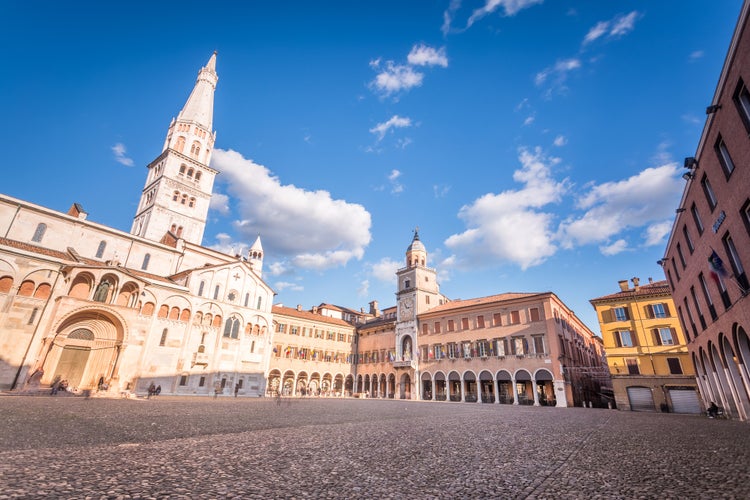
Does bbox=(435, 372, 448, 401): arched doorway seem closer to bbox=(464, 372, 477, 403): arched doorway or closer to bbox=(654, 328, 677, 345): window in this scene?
bbox=(464, 372, 477, 403): arched doorway

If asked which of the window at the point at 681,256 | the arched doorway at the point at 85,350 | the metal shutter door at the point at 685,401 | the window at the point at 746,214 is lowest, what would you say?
the metal shutter door at the point at 685,401

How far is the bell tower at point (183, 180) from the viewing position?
44844 millimetres

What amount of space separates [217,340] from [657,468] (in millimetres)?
36116

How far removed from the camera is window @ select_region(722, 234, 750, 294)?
498 inches

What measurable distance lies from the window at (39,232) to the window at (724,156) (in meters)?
44.0

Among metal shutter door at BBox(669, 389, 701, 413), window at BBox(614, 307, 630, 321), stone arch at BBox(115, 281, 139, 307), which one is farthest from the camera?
window at BBox(614, 307, 630, 321)

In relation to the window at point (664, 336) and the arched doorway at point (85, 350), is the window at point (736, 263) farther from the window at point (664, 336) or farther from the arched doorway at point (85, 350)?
the arched doorway at point (85, 350)

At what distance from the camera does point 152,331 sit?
98.4ft

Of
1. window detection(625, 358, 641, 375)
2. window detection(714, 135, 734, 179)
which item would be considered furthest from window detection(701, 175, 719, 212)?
window detection(625, 358, 641, 375)

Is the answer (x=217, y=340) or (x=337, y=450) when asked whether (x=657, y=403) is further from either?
(x=217, y=340)

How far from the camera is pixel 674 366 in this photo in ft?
95.3

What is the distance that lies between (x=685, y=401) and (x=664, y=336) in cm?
523

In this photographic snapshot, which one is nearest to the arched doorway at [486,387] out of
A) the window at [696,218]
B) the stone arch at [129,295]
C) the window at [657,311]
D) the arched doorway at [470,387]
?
the arched doorway at [470,387]

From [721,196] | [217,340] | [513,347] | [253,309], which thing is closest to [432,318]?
[513,347]
